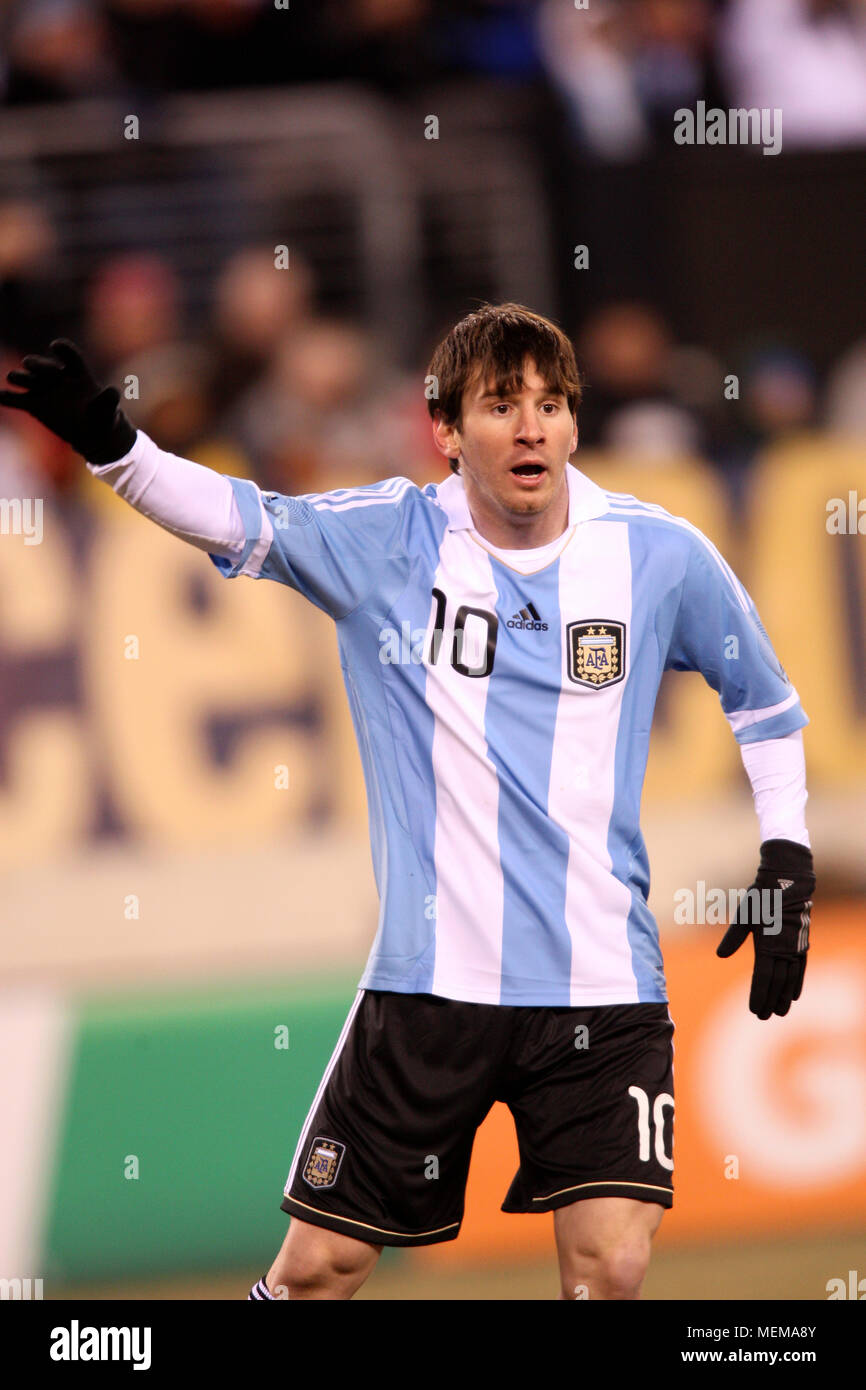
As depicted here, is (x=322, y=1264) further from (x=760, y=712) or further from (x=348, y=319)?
(x=348, y=319)

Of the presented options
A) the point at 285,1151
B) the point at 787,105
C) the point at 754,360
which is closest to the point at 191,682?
the point at 285,1151

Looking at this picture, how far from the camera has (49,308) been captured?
7770 mm

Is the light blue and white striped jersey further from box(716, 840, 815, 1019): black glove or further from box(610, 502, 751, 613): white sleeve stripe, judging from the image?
box(716, 840, 815, 1019): black glove

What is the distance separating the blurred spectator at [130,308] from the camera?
7602 millimetres

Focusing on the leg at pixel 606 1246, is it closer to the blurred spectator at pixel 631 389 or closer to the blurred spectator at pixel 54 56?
the blurred spectator at pixel 631 389

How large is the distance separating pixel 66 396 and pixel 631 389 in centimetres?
461

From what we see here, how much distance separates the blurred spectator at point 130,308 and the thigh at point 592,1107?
4.57m

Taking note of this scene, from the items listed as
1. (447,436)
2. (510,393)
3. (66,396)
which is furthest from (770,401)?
(66,396)

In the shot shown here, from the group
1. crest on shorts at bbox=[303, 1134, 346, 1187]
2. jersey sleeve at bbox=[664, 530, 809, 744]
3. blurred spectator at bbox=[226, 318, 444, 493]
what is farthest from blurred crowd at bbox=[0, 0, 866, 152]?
crest on shorts at bbox=[303, 1134, 346, 1187]

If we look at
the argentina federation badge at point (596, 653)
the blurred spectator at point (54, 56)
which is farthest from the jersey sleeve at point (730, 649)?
the blurred spectator at point (54, 56)

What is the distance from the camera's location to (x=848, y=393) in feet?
27.0

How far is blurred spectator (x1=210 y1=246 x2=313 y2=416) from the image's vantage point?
Result: 7.53 m

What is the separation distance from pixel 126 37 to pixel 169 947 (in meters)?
4.19
